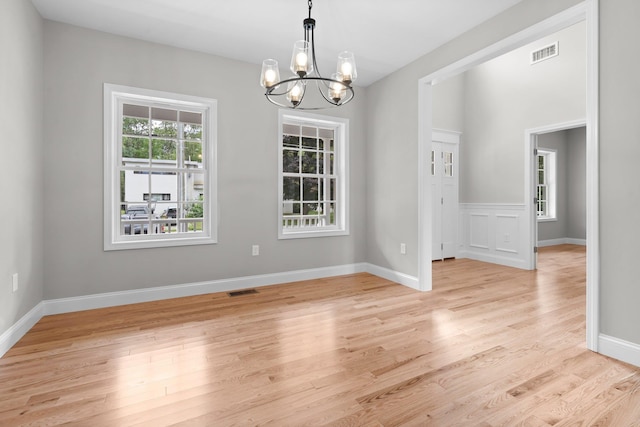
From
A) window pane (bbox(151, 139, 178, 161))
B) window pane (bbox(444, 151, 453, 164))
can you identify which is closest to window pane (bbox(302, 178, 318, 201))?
window pane (bbox(151, 139, 178, 161))

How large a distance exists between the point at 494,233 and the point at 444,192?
3.53 feet

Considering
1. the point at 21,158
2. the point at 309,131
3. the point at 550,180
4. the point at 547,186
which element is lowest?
the point at 21,158

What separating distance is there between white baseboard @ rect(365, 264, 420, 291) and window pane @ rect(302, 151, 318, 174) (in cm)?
162

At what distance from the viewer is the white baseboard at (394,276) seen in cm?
395

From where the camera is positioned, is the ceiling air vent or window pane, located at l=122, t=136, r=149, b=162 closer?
window pane, located at l=122, t=136, r=149, b=162

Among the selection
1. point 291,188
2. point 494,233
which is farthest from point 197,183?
point 494,233

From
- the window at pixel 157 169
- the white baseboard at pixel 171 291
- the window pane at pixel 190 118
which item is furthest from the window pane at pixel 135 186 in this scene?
the white baseboard at pixel 171 291

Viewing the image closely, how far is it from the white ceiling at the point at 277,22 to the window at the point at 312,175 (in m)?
1.00

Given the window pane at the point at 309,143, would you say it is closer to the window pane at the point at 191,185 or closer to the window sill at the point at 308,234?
the window sill at the point at 308,234

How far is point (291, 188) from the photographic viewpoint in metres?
4.38

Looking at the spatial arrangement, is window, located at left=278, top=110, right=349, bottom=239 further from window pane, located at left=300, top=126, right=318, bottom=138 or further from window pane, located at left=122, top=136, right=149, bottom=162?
window pane, located at left=122, top=136, right=149, bottom=162

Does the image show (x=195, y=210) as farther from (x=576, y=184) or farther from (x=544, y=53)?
(x=576, y=184)

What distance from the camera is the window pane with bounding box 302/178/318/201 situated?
4.50 meters

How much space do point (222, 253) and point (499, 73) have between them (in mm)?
5394
